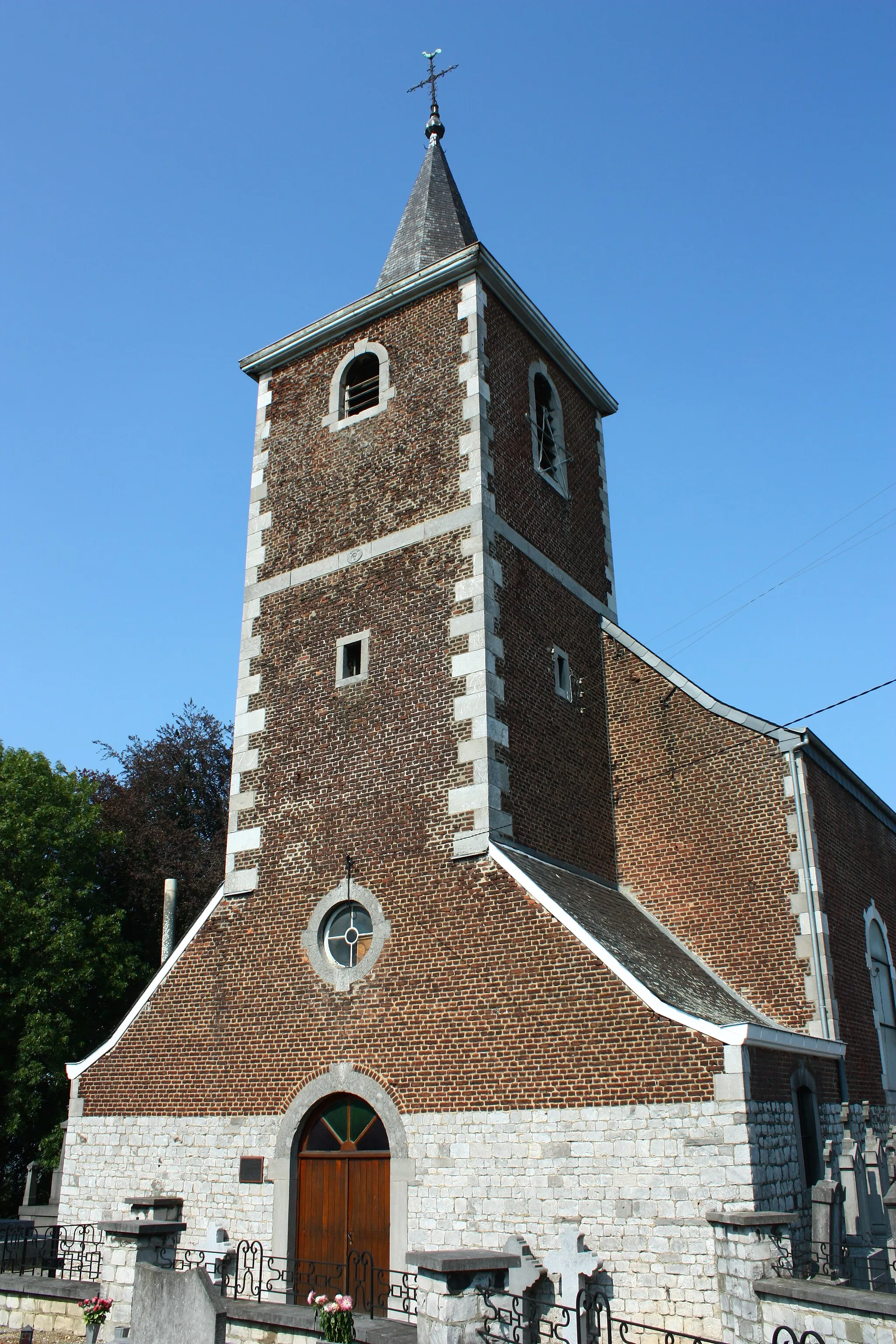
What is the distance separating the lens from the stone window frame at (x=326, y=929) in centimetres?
1308

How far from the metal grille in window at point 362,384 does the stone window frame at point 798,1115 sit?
36.2 feet

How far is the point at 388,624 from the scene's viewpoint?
14914 millimetres

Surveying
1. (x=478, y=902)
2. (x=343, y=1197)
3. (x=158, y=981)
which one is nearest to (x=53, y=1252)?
(x=158, y=981)

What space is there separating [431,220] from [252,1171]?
15431 mm

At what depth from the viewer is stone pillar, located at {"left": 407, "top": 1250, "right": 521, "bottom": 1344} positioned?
8141 millimetres

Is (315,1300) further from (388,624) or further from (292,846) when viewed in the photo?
(388,624)

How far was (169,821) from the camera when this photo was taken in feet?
92.0

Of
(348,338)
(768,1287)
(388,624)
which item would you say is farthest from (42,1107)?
(768,1287)

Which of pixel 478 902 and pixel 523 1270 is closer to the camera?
pixel 523 1270

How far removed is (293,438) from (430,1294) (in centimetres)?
1271

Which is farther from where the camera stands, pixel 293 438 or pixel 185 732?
pixel 185 732

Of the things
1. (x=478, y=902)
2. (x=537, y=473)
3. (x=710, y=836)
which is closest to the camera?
(x=478, y=902)

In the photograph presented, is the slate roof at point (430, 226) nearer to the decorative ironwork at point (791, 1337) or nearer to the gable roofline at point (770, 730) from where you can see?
the gable roofline at point (770, 730)

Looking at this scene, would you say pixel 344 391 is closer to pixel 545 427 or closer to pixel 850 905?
pixel 545 427
